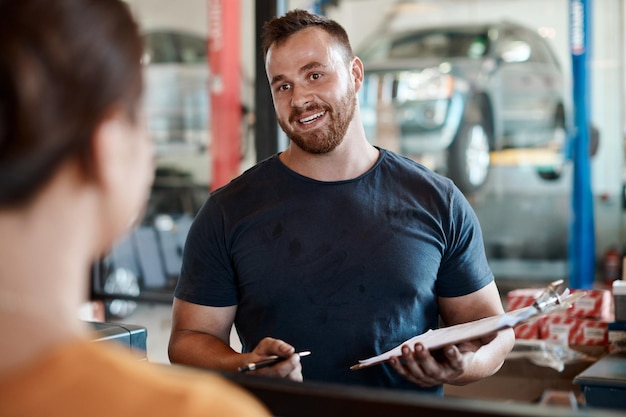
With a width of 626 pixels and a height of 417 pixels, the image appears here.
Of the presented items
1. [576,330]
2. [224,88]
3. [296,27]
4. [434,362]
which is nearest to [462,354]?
[434,362]

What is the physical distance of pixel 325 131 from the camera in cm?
215

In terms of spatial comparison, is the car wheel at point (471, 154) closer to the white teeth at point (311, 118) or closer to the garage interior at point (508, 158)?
the garage interior at point (508, 158)

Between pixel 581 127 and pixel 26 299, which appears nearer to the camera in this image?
pixel 26 299

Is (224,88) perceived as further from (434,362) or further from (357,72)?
(434,362)

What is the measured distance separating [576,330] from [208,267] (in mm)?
1551

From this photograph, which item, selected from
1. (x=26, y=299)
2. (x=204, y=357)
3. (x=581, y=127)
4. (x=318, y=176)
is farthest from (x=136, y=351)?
(x=581, y=127)

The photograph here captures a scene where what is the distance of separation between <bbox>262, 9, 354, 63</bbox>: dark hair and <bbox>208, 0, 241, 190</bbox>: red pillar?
3849 millimetres

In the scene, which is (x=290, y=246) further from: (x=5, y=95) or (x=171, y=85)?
(x=171, y=85)

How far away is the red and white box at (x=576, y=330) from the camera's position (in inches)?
119

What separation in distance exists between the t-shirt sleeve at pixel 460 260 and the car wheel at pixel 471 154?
576 centimetres

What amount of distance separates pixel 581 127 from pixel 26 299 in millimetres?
6082

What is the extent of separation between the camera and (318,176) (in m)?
2.13

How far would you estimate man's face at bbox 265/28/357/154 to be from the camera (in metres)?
2.14

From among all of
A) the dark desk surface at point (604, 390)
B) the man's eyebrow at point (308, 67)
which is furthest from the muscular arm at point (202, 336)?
the dark desk surface at point (604, 390)
